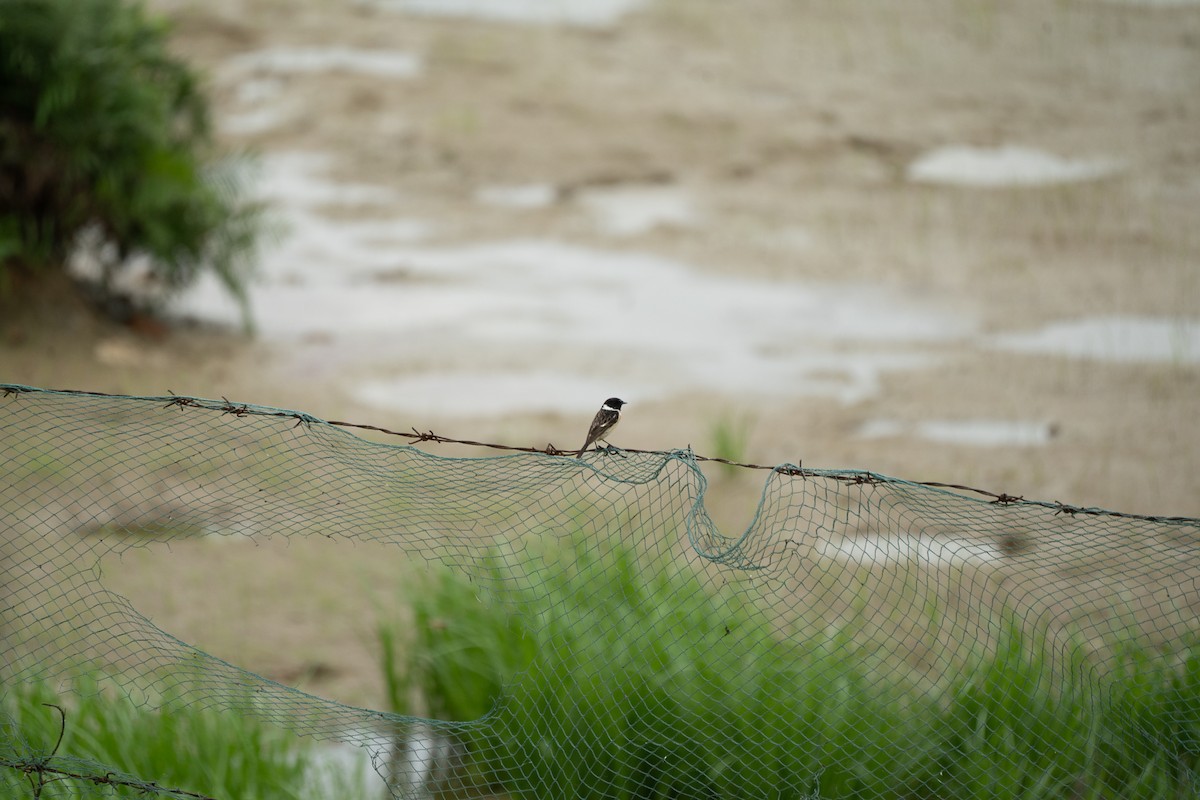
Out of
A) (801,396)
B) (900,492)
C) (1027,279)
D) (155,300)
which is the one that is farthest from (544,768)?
(1027,279)

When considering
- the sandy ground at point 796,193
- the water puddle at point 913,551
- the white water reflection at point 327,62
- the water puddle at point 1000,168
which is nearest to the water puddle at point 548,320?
Result: the sandy ground at point 796,193

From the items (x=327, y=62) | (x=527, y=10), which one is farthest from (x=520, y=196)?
(x=527, y=10)

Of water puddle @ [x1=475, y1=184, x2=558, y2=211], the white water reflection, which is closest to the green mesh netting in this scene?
water puddle @ [x1=475, y1=184, x2=558, y2=211]

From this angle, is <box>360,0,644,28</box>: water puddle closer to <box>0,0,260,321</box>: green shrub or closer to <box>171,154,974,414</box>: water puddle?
<box>171,154,974,414</box>: water puddle

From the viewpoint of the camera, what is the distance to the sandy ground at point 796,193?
586 centimetres

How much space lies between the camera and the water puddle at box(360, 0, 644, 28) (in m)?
11.5

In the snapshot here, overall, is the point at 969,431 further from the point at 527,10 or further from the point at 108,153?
the point at 527,10

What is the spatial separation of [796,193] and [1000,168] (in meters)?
1.54

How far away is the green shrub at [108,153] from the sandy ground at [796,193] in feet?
1.51

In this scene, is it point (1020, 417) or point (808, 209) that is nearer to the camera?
point (1020, 417)

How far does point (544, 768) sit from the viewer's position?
2.91 m

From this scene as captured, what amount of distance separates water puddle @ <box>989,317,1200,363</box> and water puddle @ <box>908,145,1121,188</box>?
1956 mm

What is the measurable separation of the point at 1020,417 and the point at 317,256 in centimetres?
483

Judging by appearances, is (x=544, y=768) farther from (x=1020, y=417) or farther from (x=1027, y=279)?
(x=1027, y=279)
